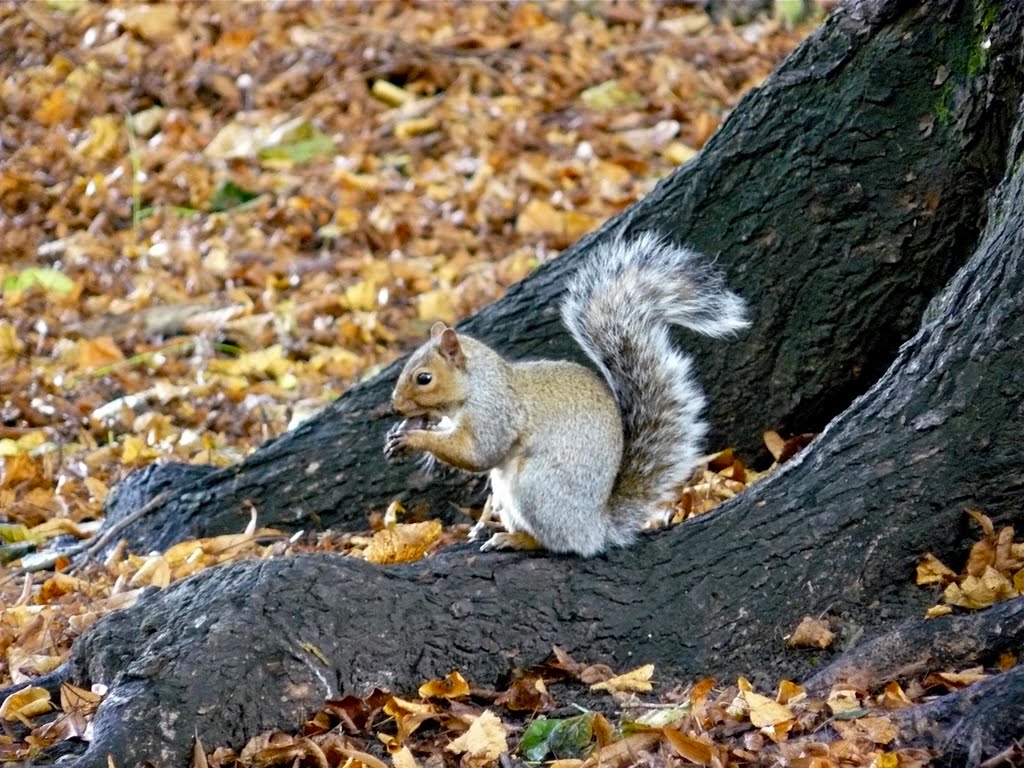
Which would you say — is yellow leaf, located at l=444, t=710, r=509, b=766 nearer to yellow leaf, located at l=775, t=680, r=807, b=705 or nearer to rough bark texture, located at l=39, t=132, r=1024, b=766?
rough bark texture, located at l=39, t=132, r=1024, b=766

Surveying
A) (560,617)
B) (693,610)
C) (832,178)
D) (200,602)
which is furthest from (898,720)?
(832,178)

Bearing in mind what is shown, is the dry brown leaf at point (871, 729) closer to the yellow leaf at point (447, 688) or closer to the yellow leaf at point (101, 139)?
the yellow leaf at point (447, 688)

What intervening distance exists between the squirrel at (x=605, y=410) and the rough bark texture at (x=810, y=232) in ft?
1.42

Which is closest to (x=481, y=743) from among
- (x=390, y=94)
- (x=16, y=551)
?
(x=16, y=551)

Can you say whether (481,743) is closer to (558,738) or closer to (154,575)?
(558,738)

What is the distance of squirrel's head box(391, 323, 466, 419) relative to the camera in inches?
138

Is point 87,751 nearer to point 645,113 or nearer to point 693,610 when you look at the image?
point 693,610

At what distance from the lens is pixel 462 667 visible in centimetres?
290

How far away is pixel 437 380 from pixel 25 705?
1282 millimetres

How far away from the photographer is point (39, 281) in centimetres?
675

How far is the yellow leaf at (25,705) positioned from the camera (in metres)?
2.88

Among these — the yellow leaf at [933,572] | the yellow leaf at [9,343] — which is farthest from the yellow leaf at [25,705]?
the yellow leaf at [9,343]

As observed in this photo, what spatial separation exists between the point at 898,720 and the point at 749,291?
162cm

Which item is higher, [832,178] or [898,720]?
[832,178]
